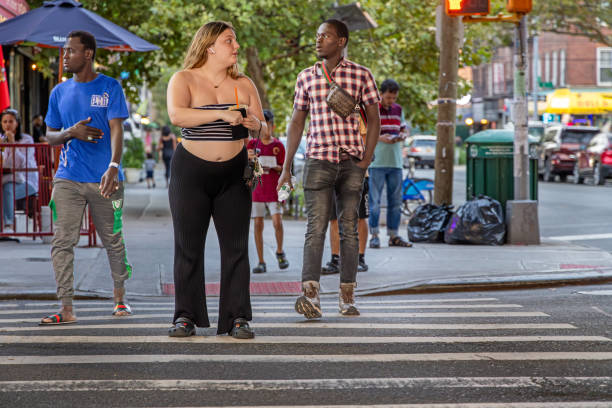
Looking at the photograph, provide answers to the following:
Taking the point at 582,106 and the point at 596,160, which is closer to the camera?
the point at 596,160

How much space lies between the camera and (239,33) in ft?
57.7

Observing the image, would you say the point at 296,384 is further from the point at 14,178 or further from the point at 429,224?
the point at 14,178

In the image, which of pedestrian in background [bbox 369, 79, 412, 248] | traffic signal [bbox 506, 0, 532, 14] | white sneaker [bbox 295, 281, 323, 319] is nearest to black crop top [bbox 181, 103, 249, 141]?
white sneaker [bbox 295, 281, 323, 319]

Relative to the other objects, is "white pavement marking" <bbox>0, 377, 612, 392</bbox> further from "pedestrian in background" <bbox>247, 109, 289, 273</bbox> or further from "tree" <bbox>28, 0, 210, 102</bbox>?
"tree" <bbox>28, 0, 210, 102</bbox>

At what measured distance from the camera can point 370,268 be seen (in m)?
10.6

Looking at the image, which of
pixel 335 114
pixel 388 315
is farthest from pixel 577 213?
pixel 335 114

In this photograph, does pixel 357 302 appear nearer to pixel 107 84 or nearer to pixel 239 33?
pixel 107 84

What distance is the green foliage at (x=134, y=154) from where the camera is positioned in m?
34.0

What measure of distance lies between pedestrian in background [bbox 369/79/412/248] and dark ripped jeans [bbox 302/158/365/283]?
4638mm

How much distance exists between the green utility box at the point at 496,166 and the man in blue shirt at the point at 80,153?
7734 millimetres

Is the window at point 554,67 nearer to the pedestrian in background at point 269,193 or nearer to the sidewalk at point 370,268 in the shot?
the sidewalk at point 370,268

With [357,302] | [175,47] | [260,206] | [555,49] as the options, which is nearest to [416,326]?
[357,302]

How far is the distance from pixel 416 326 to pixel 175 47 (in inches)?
507

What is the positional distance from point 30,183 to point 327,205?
719 cm
